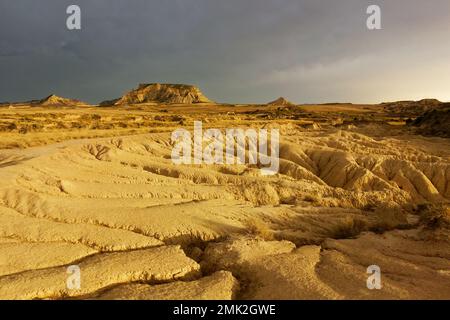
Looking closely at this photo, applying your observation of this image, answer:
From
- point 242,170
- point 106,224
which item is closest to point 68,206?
point 106,224

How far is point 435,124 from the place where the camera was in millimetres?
45281

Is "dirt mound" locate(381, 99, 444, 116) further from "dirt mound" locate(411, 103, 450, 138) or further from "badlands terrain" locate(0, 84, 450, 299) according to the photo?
"badlands terrain" locate(0, 84, 450, 299)

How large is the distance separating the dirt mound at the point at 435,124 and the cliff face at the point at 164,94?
3429 inches

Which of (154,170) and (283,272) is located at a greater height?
(154,170)

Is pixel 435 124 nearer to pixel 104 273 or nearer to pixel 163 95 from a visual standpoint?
pixel 104 273

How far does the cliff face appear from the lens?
127375 mm

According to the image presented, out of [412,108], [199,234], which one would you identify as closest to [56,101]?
[412,108]

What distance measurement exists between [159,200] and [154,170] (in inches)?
148

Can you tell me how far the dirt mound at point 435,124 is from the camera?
40.7m

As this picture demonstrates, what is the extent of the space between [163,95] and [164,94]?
1.66ft

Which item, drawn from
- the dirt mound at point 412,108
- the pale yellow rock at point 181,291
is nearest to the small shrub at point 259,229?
the pale yellow rock at point 181,291

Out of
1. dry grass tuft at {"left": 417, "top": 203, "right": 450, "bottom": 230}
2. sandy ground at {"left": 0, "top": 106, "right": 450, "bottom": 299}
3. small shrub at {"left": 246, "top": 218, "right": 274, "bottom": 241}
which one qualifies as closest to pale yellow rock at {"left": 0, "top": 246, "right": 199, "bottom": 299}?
sandy ground at {"left": 0, "top": 106, "right": 450, "bottom": 299}

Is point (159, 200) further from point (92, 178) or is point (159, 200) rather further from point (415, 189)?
point (415, 189)

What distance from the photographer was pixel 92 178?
13055 millimetres
